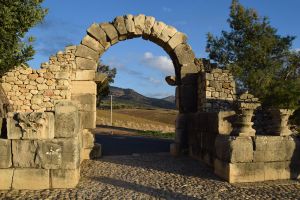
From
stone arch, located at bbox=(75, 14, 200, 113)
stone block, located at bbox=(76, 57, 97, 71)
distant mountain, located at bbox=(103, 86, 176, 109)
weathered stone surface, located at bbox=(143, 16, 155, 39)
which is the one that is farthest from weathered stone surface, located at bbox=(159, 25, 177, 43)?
distant mountain, located at bbox=(103, 86, 176, 109)

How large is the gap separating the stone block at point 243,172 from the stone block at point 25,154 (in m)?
3.56

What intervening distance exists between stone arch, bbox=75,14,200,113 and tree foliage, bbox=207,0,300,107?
47.3 ft

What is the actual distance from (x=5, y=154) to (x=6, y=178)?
42 cm

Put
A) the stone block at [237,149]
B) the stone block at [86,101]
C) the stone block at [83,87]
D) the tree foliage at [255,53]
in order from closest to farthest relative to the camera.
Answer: the stone block at [237,149] → the stone block at [86,101] → the stone block at [83,87] → the tree foliage at [255,53]

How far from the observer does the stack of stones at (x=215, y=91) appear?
412 inches

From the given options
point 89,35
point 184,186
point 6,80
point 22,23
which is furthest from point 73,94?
point 184,186

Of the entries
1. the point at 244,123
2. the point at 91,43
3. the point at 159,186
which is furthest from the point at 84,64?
the point at 244,123

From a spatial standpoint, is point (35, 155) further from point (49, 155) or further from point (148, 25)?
point (148, 25)

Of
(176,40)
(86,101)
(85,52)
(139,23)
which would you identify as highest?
(139,23)

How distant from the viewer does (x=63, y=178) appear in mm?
6031

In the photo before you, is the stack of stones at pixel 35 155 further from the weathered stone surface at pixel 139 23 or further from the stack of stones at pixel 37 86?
the stack of stones at pixel 37 86

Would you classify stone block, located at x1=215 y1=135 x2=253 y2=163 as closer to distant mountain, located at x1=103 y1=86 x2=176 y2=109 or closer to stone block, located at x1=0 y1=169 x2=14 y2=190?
stone block, located at x1=0 y1=169 x2=14 y2=190

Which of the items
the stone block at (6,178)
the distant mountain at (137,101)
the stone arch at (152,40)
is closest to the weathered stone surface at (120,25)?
the stone arch at (152,40)

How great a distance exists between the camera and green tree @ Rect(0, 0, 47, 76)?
8077mm
